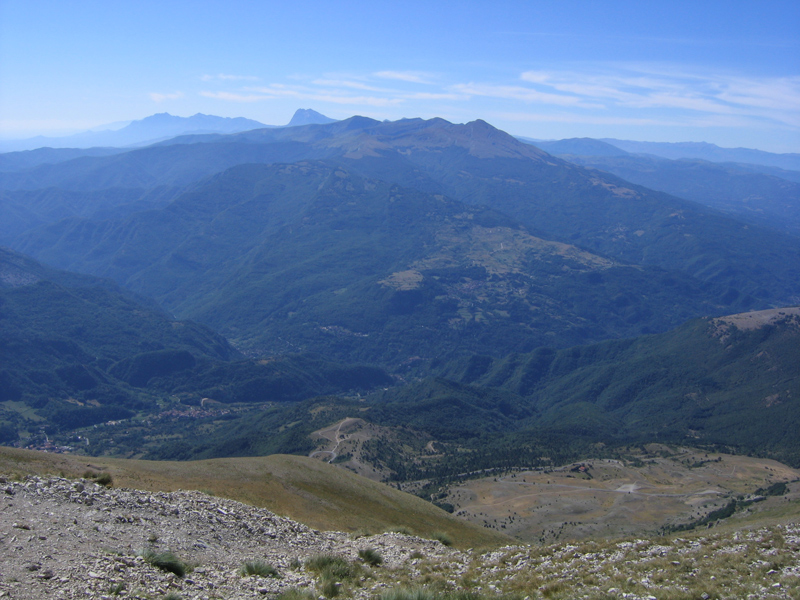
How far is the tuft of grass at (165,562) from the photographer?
19125 mm

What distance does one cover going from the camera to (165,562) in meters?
19.2

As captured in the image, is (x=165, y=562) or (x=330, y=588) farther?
(x=330, y=588)

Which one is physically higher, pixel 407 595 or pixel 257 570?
pixel 407 595

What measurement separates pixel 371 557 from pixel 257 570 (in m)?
5.91

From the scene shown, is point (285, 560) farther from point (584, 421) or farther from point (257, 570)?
point (584, 421)

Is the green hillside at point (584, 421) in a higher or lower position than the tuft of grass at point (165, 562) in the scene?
lower

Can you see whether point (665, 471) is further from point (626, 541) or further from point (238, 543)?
point (238, 543)

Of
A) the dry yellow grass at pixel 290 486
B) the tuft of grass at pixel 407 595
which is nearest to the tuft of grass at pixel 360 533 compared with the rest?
the dry yellow grass at pixel 290 486

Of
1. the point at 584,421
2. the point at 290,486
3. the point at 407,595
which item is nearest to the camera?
the point at 407,595

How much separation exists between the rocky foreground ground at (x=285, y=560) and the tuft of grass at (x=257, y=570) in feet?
0.29

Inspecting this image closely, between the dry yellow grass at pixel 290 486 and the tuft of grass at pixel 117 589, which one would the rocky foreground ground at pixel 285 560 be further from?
the dry yellow grass at pixel 290 486

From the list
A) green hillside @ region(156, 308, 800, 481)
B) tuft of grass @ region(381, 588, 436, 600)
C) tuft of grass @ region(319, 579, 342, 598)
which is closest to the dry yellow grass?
tuft of grass @ region(319, 579, 342, 598)

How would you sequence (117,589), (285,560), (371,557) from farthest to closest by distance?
(371,557) < (285,560) < (117,589)

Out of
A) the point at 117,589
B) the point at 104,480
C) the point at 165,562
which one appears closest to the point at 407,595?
the point at 165,562
